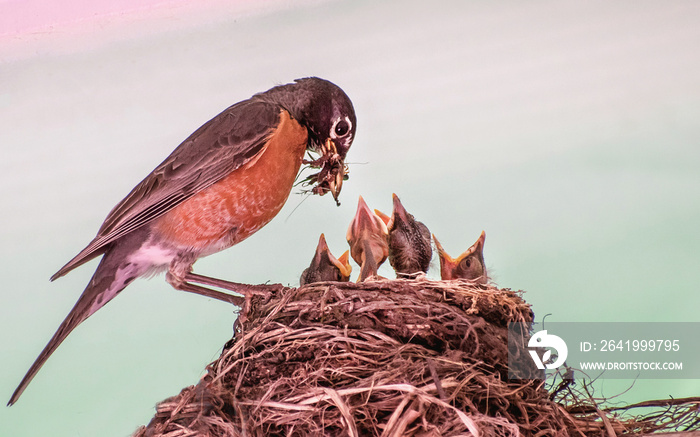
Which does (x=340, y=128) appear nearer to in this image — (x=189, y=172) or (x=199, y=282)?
(x=189, y=172)

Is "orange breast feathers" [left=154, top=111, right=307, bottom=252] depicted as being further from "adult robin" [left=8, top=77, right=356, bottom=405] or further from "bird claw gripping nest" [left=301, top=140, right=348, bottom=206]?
"bird claw gripping nest" [left=301, top=140, right=348, bottom=206]

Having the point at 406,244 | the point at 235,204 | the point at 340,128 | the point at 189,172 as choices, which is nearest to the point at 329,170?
the point at 340,128

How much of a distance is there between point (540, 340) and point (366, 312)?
0.60m

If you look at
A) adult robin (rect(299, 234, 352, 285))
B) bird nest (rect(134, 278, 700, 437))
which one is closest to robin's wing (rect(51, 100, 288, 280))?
bird nest (rect(134, 278, 700, 437))

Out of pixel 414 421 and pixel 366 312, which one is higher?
pixel 366 312

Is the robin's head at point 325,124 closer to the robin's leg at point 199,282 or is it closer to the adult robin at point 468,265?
the robin's leg at point 199,282

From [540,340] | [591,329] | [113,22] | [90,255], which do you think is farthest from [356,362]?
[113,22]

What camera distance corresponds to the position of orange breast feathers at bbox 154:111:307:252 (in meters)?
2.21

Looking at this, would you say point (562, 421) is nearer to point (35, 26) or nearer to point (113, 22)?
point (113, 22)

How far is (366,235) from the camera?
2.82 metres

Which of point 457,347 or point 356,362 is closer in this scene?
point 356,362

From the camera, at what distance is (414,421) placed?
162 cm

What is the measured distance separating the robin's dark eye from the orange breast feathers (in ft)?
0.55

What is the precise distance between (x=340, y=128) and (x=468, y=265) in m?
0.83
